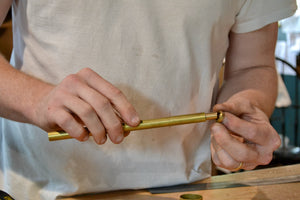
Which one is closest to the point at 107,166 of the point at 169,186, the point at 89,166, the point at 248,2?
the point at 89,166

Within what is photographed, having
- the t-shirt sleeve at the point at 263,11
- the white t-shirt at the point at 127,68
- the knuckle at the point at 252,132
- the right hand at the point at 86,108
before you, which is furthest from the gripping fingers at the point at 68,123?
the t-shirt sleeve at the point at 263,11

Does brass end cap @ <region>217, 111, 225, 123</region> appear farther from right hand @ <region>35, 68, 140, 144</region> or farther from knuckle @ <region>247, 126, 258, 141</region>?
right hand @ <region>35, 68, 140, 144</region>

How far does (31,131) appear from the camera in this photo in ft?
2.67

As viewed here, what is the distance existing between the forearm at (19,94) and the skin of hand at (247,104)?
0.34 m

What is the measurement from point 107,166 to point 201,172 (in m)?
0.24

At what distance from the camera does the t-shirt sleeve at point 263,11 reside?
87cm

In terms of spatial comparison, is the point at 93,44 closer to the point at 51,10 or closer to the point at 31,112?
the point at 51,10

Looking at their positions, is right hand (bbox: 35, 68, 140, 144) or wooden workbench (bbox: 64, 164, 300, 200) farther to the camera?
wooden workbench (bbox: 64, 164, 300, 200)

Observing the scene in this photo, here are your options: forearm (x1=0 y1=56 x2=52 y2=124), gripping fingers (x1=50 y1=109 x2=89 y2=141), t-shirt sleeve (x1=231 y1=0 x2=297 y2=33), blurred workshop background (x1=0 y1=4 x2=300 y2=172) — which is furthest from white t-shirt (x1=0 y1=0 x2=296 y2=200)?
blurred workshop background (x1=0 y1=4 x2=300 y2=172)

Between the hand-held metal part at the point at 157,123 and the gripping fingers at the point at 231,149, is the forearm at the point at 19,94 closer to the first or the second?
the hand-held metal part at the point at 157,123

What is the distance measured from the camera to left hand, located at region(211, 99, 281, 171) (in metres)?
0.71

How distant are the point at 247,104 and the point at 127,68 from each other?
267 millimetres

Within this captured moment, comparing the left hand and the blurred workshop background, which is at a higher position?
the blurred workshop background

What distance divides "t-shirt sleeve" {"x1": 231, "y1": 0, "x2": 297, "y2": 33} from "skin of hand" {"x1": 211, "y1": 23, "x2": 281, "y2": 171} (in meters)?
0.04
